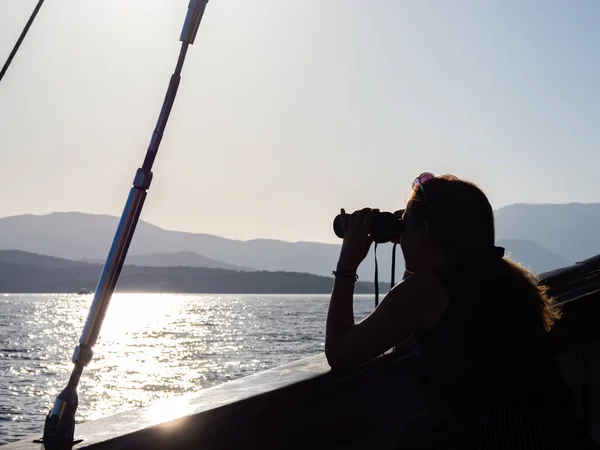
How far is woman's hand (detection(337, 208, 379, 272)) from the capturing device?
82.7 inches

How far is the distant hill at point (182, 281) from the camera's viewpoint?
611 feet

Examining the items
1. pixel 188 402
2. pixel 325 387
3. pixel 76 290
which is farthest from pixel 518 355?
pixel 76 290

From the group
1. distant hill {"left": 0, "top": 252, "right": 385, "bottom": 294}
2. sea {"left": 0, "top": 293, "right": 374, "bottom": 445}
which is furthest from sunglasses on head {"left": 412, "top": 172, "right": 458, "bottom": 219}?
distant hill {"left": 0, "top": 252, "right": 385, "bottom": 294}

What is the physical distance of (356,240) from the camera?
6.95 feet

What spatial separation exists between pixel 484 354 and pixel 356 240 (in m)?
0.51

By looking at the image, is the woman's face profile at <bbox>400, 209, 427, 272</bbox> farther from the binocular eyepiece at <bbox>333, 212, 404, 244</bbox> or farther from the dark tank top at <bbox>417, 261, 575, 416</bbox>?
the dark tank top at <bbox>417, 261, 575, 416</bbox>

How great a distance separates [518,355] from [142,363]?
3346cm

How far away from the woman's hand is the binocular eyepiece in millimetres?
14

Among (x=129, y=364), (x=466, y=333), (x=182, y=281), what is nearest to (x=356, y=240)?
(x=466, y=333)

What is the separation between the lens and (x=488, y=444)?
5.57ft

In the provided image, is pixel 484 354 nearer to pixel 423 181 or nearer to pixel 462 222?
pixel 462 222

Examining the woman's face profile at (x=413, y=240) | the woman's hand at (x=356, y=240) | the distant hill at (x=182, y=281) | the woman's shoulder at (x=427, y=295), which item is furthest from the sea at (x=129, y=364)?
the distant hill at (x=182, y=281)

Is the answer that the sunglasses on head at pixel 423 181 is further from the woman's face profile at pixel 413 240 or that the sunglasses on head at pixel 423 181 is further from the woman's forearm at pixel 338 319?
the woman's forearm at pixel 338 319

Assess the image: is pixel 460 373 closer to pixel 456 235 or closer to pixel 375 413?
pixel 456 235
